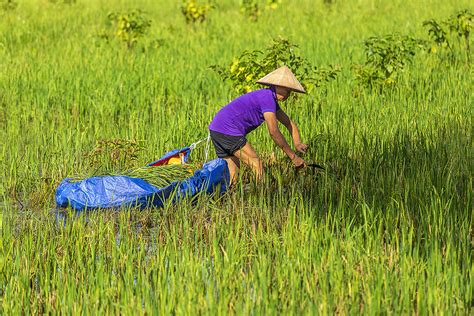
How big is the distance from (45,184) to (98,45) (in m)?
6.22

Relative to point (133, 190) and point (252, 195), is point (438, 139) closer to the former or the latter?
point (252, 195)

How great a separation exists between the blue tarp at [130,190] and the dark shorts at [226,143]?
0.07m

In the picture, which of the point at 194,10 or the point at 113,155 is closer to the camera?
the point at 113,155

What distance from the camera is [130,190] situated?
595cm

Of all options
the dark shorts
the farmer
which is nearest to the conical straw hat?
the farmer

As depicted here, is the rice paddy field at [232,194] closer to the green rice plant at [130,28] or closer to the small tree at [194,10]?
the green rice plant at [130,28]

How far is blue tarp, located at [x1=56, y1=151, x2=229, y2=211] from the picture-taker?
5703mm

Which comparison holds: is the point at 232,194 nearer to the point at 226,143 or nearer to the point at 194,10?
the point at 226,143

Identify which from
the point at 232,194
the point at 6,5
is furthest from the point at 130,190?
the point at 6,5

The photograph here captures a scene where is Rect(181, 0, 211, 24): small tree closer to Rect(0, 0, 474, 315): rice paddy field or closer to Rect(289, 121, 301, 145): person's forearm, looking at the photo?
Rect(0, 0, 474, 315): rice paddy field

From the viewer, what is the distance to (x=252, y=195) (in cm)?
576

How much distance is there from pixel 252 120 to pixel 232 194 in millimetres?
565

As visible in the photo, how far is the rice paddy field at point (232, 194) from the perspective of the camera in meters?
3.90

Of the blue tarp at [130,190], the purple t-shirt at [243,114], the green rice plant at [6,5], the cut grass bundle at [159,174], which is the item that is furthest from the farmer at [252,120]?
the green rice plant at [6,5]
